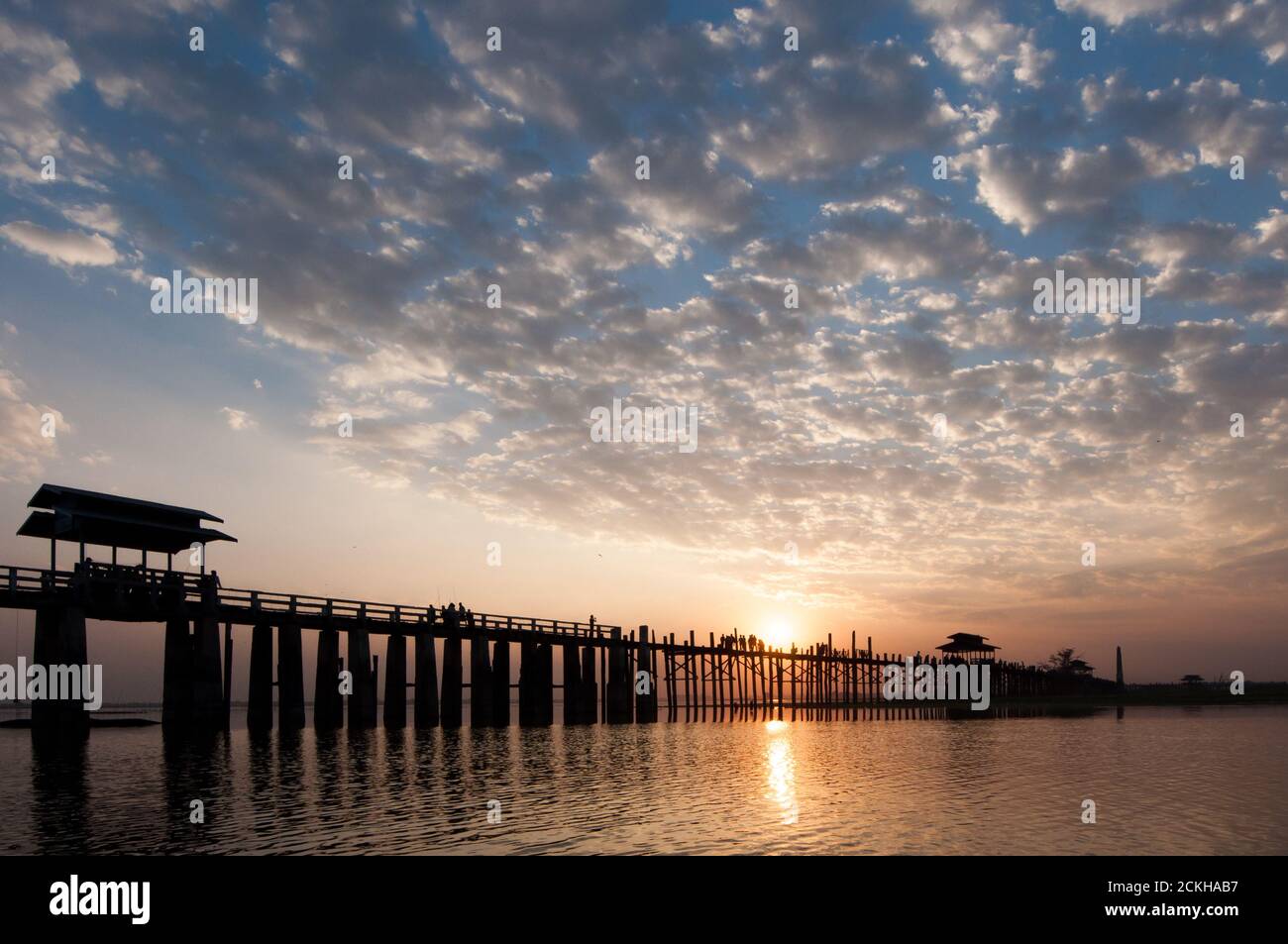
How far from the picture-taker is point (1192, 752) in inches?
1640

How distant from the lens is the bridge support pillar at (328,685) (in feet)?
151

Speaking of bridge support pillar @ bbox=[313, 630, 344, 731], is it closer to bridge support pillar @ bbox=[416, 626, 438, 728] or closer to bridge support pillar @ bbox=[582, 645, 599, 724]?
bridge support pillar @ bbox=[416, 626, 438, 728]

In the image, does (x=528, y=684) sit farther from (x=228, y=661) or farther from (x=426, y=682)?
(x=228, y=661)

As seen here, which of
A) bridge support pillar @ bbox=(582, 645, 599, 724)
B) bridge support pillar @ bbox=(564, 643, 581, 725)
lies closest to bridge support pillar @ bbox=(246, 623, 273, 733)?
bridge support pillar @ bbox=(564, 643, 581, 725)

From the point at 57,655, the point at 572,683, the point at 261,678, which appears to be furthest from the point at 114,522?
the point at 572,683

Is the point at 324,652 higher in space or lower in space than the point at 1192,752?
higher

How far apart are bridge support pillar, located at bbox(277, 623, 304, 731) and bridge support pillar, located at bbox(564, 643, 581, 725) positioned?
21136 mm

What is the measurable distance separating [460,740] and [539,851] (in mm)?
27501

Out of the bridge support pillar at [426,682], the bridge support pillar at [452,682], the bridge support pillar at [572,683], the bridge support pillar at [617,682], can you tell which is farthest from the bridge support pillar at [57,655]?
the bridge support pillar at [617,682]

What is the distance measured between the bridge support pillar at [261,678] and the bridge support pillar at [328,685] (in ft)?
7.25

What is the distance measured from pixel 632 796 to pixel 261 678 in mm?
25311
